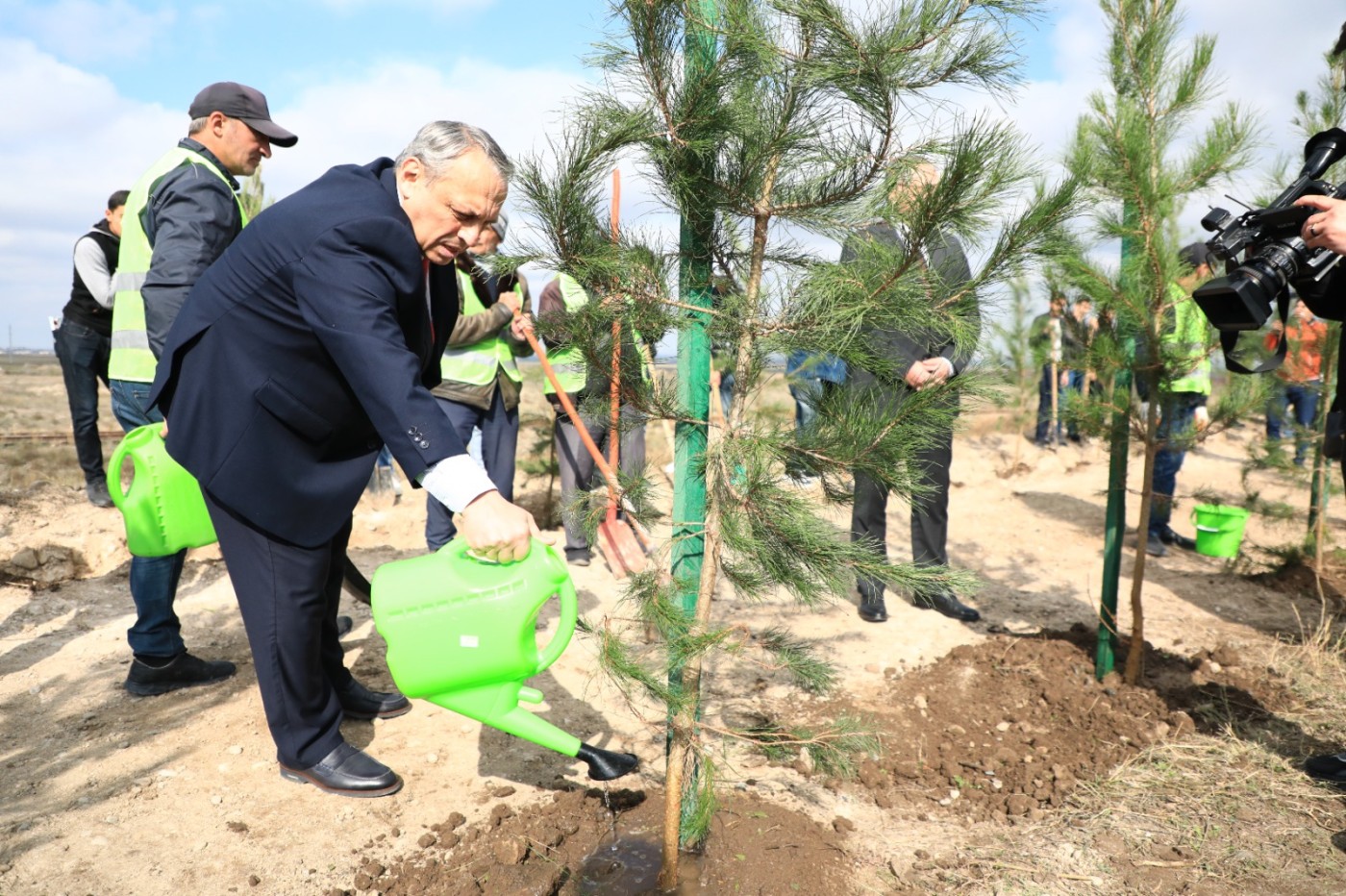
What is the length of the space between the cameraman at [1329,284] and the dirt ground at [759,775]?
12cm

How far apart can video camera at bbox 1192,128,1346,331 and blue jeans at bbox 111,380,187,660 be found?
3.13 metres

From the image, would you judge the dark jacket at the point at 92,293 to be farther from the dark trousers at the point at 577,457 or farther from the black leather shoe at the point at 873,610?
the black leather shoe at the point at 873,610

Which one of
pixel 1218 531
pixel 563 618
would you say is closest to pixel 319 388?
pixel 563 618

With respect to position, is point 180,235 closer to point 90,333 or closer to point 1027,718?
point 90,333

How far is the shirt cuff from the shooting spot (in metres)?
1.65

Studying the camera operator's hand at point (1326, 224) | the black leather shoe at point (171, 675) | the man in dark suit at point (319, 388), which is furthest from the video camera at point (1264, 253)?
the black leather shoe at point (171, 675)

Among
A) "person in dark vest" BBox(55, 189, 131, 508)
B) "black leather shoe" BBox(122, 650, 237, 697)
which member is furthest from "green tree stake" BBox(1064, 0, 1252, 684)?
"person in dark vest" BBox(55, 189, 131, 508)

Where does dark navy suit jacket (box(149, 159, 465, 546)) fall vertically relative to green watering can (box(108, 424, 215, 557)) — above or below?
above

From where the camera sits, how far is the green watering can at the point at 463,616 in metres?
1.67

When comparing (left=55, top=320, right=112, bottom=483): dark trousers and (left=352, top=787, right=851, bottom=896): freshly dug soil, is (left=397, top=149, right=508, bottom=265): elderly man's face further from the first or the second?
(left=55, top=320, right=112, bottom=483): dark trousers

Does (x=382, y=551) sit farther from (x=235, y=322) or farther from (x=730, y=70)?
(x=730, y=70)

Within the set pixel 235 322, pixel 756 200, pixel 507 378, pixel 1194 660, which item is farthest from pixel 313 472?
pixel 1194 660

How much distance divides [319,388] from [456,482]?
0.60 m

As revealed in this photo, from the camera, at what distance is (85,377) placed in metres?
5.10
